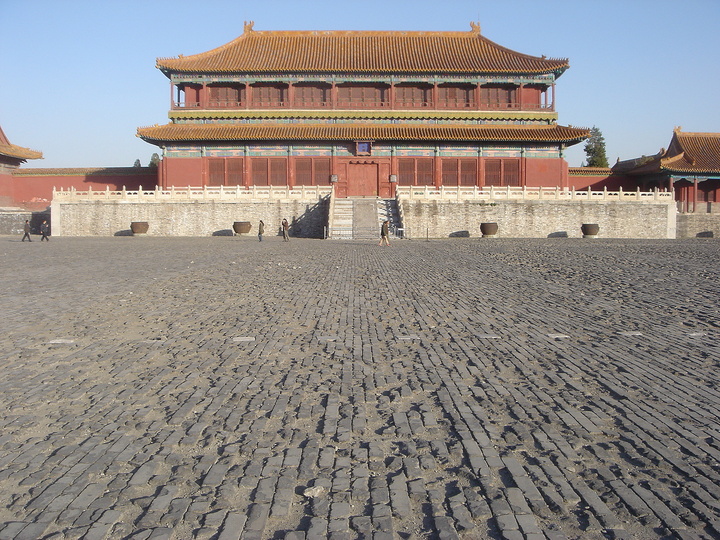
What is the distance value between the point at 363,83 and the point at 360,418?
40.8 meters

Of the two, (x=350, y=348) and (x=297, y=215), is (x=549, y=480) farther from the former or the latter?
(x=297, y=215)

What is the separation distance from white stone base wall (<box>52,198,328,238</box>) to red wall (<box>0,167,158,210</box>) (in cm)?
770

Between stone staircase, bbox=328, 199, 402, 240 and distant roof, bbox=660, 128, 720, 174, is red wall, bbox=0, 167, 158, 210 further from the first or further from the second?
distant roof, bbox=660, 128, 720, 174

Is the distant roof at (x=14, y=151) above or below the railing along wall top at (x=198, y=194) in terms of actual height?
above

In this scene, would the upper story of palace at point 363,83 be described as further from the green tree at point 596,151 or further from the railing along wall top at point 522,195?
the green tree at point 596,151

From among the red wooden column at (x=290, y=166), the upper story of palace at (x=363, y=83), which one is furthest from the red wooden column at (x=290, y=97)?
the red wooden column at (x=290, y=166)

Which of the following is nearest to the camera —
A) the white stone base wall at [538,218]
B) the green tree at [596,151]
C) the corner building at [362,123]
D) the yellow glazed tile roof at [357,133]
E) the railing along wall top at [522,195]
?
the white stone base wall at [538,218]

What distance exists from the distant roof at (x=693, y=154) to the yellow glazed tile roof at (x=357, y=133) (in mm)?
7165

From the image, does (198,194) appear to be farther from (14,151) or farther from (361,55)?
(14,151)

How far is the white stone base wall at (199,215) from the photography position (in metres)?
36.5

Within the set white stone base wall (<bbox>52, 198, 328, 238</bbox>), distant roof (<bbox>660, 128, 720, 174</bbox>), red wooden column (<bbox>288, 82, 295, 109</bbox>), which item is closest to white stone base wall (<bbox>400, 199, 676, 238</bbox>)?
white stone base wall (<bbox>52, 198, 328, 238</bbox>)

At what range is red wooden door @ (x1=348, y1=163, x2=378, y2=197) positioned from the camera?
4203 cm

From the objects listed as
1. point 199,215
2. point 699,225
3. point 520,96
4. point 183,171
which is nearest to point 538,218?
point 520,96

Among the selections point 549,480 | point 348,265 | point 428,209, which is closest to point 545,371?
point 549,480
